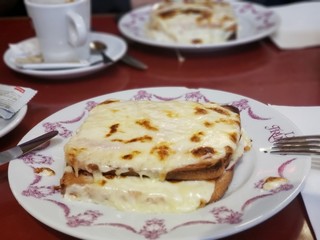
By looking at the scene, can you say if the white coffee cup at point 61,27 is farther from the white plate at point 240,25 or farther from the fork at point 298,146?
the fork at point 298,146

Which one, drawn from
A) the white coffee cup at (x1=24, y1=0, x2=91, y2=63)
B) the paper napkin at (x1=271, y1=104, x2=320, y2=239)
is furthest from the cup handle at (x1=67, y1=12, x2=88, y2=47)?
the paper napkin at (x1=271, y1=104, x2=320, y2=239)

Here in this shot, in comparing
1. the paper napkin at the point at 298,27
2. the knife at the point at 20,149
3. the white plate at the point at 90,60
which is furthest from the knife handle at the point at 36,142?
the paper napkin at the point at 298,27

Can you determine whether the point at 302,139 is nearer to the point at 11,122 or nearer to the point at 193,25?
the point at 11,122

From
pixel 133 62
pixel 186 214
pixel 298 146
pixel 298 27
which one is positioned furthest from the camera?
pixel 298 27

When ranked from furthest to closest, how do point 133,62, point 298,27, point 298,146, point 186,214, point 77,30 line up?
point 298,27
point 133,62
point 77,30
point 298,146
point 186,214

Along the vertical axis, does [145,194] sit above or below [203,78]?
above

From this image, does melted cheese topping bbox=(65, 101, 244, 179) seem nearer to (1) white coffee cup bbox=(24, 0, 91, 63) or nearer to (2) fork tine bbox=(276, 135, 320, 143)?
(2) fork tine bbox=(276, 135, 320, 143)

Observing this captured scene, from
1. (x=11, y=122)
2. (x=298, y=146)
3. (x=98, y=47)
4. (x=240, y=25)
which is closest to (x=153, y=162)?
(x=298, y=146)
